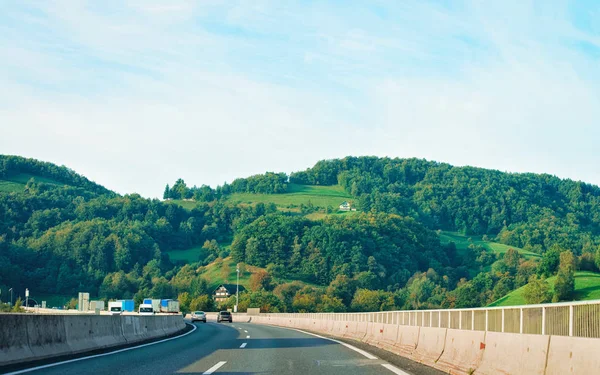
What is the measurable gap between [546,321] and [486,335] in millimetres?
1999

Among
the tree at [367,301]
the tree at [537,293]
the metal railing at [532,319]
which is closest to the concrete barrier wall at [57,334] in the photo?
the metal railing at [532,319]

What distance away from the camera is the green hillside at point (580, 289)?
165 meters

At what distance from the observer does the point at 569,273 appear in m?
170

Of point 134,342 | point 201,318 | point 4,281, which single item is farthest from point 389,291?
point 134,342

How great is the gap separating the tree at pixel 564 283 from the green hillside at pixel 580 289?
2.11 meters

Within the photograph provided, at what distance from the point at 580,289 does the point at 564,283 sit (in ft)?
26.4

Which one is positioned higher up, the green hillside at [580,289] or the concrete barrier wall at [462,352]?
the concrete barrier wall at [462,352]

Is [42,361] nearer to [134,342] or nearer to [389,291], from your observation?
[134,342]

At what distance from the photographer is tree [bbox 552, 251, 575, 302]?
162500 millimetres

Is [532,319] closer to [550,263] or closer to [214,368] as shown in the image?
[214,368]

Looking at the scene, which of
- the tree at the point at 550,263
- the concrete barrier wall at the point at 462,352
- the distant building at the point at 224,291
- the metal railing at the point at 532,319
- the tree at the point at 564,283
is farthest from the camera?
the distant building at the point at 224,291

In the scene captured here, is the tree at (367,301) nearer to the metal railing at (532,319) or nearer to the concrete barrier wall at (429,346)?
the concrete barrier wall at (429,346)

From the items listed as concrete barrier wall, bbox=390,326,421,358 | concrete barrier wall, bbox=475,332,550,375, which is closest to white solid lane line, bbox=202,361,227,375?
concrete barrier wall, bbox=475,332,550,375

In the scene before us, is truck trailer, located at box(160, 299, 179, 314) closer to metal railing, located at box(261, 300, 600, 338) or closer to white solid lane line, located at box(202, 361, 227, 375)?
metal railing, located at box(261, 300, 600, 338)
